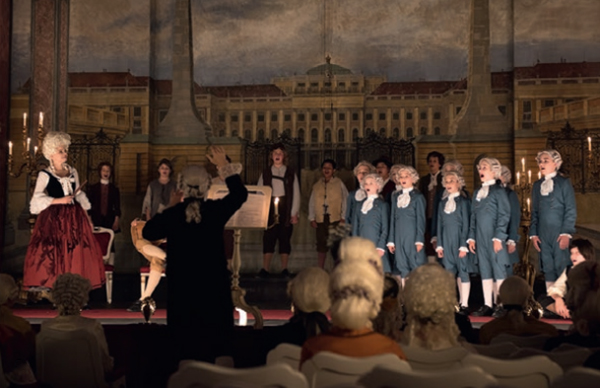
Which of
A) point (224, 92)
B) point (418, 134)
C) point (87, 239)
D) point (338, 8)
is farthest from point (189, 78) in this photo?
point (87, 239)

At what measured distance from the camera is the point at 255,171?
11.3 m

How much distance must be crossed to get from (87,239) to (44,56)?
4.28m

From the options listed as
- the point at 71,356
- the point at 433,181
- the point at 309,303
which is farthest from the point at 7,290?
the point at 433,181

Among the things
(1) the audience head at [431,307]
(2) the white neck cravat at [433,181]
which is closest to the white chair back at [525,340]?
(1) the audience head at [431,307]

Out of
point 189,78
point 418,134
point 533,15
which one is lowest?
point 418,134

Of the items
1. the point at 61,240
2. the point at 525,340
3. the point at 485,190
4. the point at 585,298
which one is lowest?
the point at 525,340

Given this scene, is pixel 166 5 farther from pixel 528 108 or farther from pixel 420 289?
pixel 420 289

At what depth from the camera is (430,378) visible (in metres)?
2.30

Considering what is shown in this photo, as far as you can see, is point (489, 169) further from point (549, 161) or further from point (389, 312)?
point (389, 312)

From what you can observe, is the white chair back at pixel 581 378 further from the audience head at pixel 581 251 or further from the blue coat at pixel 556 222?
the blue coat at pixel 556 222

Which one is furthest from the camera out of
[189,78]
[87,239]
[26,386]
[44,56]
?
[189,78]

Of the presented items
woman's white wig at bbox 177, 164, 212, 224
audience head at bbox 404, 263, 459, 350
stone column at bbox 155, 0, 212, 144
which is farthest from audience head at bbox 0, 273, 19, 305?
stone column at bbox 155, 0, 212, 144

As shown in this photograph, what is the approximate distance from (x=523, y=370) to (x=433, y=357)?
0.45m

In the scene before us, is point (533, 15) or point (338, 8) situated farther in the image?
point (338, 8)
